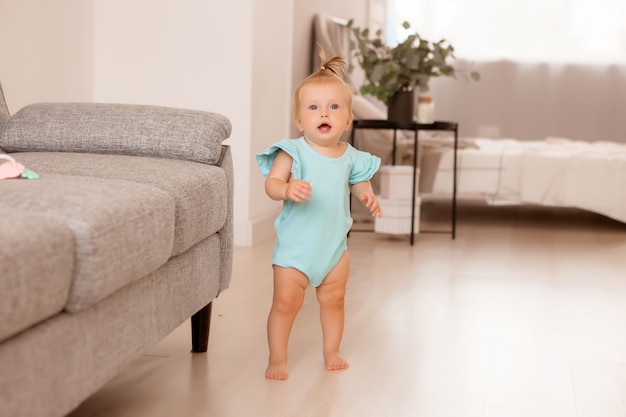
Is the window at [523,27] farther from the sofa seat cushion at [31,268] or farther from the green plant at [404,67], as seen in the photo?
the sofa seat cushion at [31,268]

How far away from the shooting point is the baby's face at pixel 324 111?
1.83 metres

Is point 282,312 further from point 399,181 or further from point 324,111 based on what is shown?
point 399,181

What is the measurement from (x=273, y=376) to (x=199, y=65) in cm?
203

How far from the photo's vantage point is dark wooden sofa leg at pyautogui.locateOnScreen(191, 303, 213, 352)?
200cm

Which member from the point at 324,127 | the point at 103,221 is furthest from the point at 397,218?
the point at 103,221

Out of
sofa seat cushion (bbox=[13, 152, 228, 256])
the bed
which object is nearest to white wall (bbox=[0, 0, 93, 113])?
sofa seat cushion (bbox=[13, 152, 228, 256])

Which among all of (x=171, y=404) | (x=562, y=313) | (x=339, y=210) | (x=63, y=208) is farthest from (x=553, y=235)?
(x=63, y=208)

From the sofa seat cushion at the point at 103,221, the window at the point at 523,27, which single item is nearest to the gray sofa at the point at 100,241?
the sofa seat cushion at the point at 103,221

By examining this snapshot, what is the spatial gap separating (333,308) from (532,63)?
549 centimetres

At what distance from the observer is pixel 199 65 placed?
3627 millimetres

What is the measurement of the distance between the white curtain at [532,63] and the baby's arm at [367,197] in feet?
17.0

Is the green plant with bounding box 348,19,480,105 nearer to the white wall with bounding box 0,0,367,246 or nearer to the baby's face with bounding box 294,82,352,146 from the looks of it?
the white wall with bounding box 0,0,367,246

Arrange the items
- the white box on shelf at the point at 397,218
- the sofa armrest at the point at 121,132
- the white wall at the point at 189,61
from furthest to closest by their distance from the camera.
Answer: the white box on shelf at the point at 397,218 < the white wall at the point at 189,61 < the sofa armrest at the point at 121,132

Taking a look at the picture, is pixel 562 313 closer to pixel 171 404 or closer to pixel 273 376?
pixel 273 376
